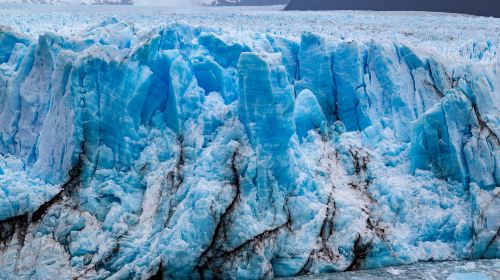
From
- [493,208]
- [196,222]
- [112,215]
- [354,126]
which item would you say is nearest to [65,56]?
[112,215]

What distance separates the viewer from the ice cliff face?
5.20 m

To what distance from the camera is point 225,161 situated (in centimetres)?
546

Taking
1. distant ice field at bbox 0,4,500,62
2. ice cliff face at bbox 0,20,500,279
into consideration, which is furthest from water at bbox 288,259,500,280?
distant ice field at bbox 0,4,500,62

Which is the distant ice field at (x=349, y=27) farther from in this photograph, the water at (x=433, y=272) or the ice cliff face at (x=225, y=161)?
the water at (x=433, y=272)

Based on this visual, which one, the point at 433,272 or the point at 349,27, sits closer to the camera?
the point at 433,272

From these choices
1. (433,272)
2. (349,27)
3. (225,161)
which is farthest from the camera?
(349,27)

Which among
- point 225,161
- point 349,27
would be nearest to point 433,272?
point 225,161

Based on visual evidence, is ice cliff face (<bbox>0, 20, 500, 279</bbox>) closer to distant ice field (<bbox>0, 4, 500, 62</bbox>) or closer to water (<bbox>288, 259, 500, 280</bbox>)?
water (<bbox>288, 259, 500, 280</bbox>)

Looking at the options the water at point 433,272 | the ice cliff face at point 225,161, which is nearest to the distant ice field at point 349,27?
the ice cliff face at point 225,161

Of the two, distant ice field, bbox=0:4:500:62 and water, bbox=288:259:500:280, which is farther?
distant ice field, bbox=0:4:500:62

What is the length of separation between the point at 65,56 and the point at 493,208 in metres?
5.01

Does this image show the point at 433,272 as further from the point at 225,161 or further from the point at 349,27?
the point at 349,27

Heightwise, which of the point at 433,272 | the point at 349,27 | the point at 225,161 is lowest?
the point at 433,272

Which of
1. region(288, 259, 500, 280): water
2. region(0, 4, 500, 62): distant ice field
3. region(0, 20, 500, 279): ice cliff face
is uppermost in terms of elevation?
region(0, 4, 500, 62): distant ice field
